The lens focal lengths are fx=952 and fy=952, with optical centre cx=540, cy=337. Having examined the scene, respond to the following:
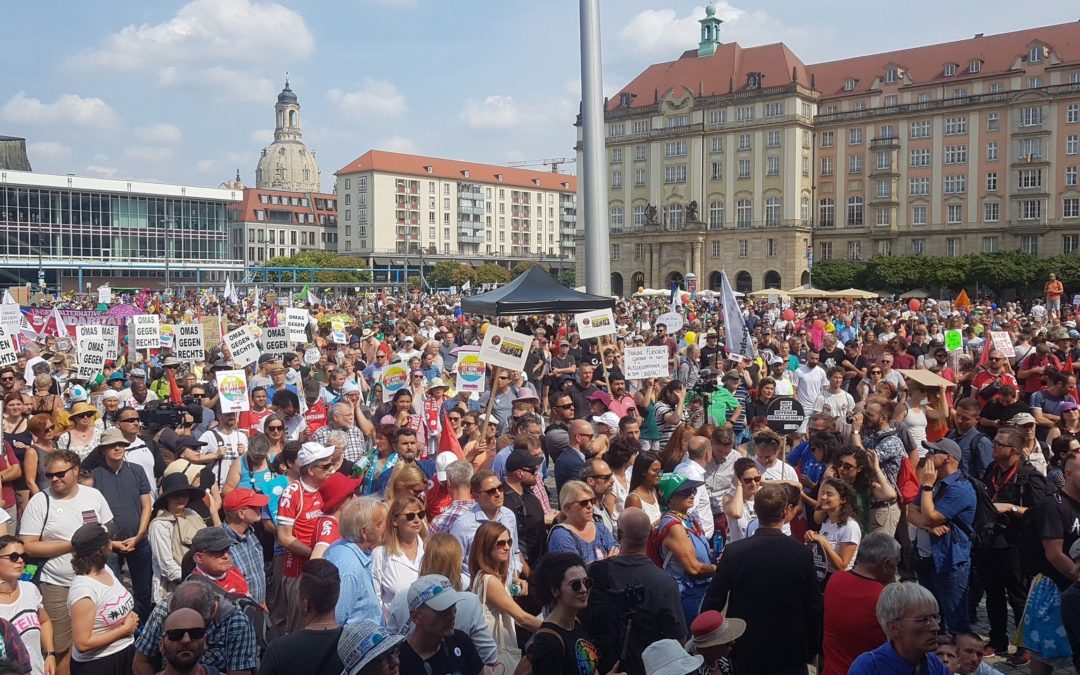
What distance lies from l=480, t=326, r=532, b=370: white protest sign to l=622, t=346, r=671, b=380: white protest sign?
1.84 metres

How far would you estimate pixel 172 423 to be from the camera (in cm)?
980

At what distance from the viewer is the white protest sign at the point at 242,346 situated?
38.7 feet

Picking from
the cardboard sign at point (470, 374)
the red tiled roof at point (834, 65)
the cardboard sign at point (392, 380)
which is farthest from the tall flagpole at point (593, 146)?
the red tiled roof at point (834, 65)

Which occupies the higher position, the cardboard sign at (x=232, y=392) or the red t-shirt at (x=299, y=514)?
the cardboard sign at (x=232, y=392)

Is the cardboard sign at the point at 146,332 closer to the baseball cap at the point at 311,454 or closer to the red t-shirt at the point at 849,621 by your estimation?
the baseball cap at the point at 311,454

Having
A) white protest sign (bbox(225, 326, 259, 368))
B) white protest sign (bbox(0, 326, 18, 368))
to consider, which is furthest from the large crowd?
white protest sign (bbox(225, 326, 259, 368))

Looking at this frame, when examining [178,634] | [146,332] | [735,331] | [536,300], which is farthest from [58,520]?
[735,331]

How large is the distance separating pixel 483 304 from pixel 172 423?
6.63m

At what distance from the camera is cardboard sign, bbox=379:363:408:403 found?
1101 centimetres

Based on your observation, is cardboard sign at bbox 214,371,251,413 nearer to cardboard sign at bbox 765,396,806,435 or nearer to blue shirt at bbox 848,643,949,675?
cardboard sign at bbox 765,396,806,435

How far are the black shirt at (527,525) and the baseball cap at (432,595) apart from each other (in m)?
2.17

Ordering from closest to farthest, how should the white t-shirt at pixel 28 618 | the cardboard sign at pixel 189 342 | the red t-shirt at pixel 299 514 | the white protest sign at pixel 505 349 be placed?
the white t-shirt at pixel 28 618 → the red t-shirt at pixel 299 514 → the white protest sign at pixel 505 349 → the cardboard sign at pixel 189 342

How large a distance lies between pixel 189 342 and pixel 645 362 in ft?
20.8

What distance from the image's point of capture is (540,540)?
625 centimetres
